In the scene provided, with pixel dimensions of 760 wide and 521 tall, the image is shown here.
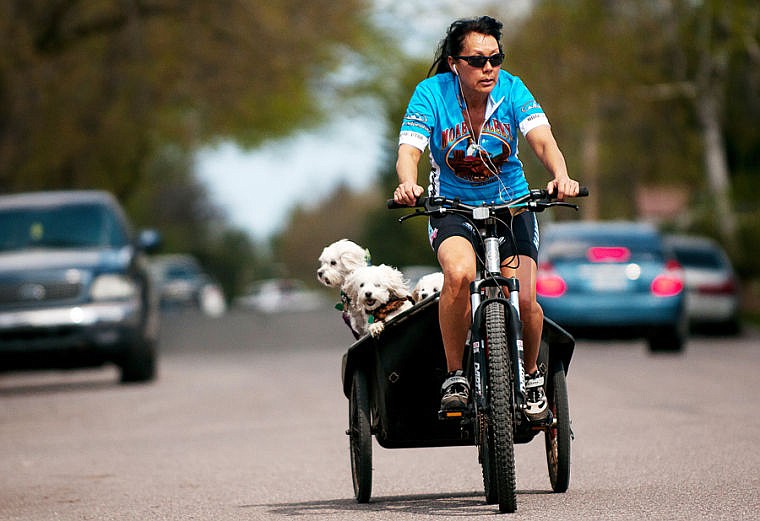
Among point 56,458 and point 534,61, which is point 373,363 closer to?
point 56,458

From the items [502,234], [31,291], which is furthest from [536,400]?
[31,291]

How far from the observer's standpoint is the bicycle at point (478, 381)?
7.11m

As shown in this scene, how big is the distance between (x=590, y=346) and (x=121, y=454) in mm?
12468

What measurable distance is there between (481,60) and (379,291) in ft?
3.90

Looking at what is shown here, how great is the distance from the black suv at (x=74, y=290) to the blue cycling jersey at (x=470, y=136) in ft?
33.6

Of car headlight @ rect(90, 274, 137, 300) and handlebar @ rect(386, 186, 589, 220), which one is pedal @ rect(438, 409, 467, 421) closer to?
handlebar @ rect(386, 186, 589, 220)

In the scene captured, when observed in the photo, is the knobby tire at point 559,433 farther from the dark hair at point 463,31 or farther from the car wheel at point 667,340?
the car wheel at point 667,340

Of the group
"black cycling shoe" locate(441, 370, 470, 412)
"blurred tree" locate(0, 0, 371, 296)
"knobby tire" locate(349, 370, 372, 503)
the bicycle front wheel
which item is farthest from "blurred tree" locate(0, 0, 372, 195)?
the bicycle front wheel

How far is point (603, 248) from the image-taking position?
20.7m

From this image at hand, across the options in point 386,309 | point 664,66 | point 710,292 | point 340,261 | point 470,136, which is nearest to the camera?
point 470,136

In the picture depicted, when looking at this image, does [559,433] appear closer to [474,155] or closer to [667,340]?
[474,155]

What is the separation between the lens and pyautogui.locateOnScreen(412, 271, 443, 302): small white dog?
8.24 metres

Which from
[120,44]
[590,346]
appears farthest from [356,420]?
[120,44]

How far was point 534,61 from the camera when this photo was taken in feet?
147
